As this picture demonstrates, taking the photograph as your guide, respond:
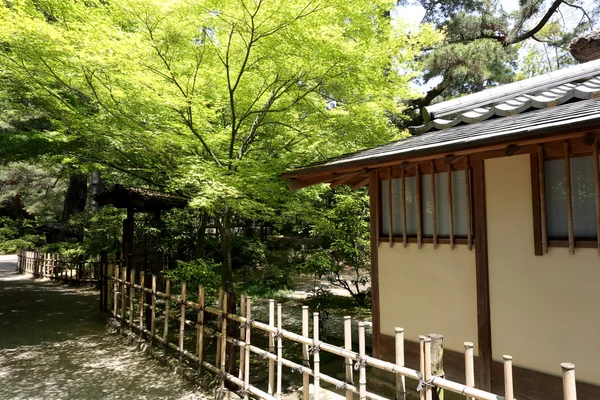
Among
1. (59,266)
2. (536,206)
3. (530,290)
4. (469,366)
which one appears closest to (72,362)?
(469,366)

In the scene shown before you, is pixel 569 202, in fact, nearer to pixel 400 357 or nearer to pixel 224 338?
pixel 400 357

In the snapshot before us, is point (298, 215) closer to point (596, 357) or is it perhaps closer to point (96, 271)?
point (596, 357)

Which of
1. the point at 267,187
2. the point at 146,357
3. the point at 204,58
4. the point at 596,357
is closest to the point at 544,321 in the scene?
the point at 596,357

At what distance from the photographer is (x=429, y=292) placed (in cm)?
478

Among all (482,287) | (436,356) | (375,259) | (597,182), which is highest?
(597,182)

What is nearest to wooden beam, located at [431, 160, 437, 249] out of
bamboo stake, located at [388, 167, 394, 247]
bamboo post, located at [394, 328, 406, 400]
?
bamboo stake, located at [388, 167, 394, 247]

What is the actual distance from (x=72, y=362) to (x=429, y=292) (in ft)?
20.2

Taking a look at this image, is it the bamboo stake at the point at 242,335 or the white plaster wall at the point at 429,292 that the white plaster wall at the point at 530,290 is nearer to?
the white plaster wall at the point at 429,292

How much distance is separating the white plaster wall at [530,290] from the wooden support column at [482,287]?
5 cm

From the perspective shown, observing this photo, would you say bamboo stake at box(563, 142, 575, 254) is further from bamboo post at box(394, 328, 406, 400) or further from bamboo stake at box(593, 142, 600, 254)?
bamboo post at box(394, 328, 406, 400)

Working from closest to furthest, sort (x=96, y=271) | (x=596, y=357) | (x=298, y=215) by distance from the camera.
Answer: (x=596, y=357) → (x=298, y=215) → (x=96, y=271)

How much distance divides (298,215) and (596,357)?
5.78 m

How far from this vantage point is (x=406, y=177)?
5.27 metres

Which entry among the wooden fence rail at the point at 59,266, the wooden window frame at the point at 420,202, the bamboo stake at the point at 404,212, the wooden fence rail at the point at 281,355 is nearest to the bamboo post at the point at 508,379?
the wooden fence rail at the point at 281,355
